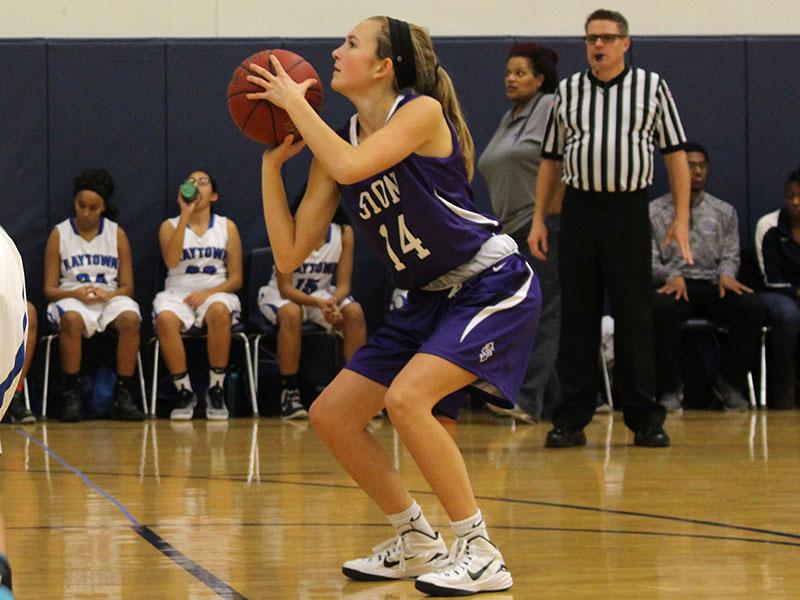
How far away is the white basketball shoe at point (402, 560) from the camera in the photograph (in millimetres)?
3609

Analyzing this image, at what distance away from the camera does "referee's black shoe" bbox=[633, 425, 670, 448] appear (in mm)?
6555

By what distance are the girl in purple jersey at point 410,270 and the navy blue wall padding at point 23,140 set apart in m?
5.92

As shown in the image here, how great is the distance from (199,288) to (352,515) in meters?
4.58

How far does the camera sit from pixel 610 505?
472cm

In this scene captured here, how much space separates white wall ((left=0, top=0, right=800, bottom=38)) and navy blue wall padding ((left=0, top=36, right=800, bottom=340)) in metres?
0.25

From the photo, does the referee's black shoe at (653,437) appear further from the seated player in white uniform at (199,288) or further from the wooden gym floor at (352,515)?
the seated player in white uniform at (199,288)

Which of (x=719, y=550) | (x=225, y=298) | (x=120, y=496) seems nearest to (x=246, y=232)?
(x=225, y=298)

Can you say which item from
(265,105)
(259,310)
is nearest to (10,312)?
(265,105)

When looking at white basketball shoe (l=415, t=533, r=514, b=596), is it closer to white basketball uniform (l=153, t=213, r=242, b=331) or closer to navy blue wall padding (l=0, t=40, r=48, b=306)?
white basketball uniform (l=153, t=213, r=242, b=331)

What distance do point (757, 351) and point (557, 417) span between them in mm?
2855

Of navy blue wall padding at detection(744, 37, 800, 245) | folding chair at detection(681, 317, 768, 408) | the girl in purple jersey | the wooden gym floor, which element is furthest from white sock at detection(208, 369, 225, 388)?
the girl in purple jersey

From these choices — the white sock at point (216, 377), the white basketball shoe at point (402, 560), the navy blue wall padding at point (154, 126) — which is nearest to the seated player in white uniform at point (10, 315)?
the white basketball shoe at point (402, 560)

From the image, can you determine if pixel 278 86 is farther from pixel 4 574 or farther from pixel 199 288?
pixel 199 288

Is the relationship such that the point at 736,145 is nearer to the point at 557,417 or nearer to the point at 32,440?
the point at 557,417
